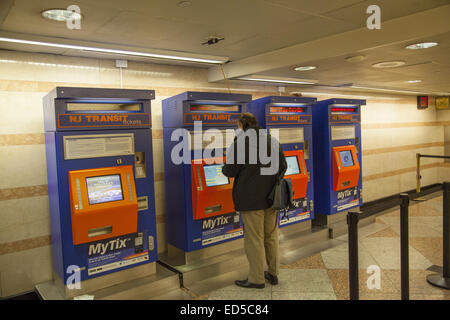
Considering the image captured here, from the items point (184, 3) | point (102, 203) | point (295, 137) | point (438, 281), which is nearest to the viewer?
point (184, 3)

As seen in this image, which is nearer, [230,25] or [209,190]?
[230,25]

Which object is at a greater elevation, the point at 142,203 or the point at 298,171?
the point at 298,171

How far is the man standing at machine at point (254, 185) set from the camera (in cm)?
383

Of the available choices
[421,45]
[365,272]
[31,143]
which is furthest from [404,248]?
[31,143]

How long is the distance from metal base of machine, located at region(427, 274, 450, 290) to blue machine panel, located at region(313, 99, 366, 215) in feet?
6.63

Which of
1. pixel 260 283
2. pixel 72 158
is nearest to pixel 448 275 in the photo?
pixel 260 283

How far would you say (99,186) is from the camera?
3656 millimetres

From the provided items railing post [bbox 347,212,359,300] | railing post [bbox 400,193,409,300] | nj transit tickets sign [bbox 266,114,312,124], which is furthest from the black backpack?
nj transit tickets sign [bbox 266,114,312,124]

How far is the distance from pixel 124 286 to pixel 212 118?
2.12 m

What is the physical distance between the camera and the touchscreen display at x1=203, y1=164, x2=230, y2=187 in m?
4.47

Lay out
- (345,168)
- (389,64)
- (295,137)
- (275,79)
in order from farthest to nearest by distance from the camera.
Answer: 1. (345,168)
2. (275,79)
3. (295,137)
4. (389,64)

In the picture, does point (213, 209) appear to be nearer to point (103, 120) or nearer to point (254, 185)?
point (254, 185)

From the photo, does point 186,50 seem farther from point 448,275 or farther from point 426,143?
point 426,143

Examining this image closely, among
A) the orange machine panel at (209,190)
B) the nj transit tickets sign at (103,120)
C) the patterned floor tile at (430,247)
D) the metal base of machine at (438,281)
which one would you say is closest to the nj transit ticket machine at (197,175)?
the orange machine panel at (209,190)
